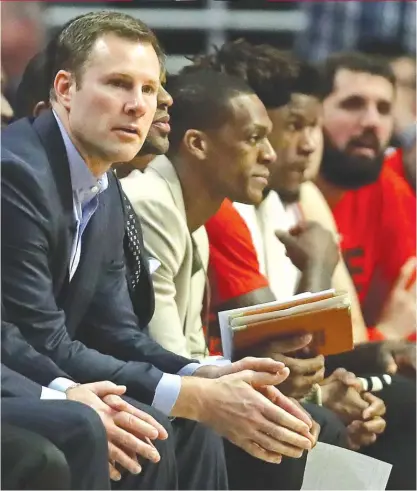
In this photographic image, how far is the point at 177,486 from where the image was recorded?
6.69 ft

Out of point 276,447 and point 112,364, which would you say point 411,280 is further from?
point 112,364

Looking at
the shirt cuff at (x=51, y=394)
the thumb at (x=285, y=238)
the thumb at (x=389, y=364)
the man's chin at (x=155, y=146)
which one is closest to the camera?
the shirt cuff at (x=51, y=394)

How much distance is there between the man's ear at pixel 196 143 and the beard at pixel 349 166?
33cm

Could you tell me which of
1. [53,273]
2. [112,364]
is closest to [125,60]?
[53,273]

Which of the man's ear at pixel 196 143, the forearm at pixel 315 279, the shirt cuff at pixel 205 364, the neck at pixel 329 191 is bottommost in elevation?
the shirt cuff at pixel 205 364

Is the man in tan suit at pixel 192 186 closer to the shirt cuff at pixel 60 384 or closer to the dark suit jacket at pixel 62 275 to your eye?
the dark suit jacket at pixel 62 275

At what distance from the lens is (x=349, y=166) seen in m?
Result: 2.38

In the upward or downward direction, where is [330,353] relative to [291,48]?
downward

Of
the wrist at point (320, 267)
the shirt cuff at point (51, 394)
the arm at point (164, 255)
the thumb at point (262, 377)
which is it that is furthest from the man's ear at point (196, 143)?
the shirt cuff at point (51, 394)

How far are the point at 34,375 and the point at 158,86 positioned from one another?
2.09 feet

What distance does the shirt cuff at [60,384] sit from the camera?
6.31 feet

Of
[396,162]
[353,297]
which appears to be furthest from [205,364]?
[396,162]

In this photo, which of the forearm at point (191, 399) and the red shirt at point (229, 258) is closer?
the forearm at point (191, 399)

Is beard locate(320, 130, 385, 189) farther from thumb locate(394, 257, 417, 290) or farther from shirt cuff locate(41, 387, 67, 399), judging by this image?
shirt cuff locate(41, 387, 67, 399)
